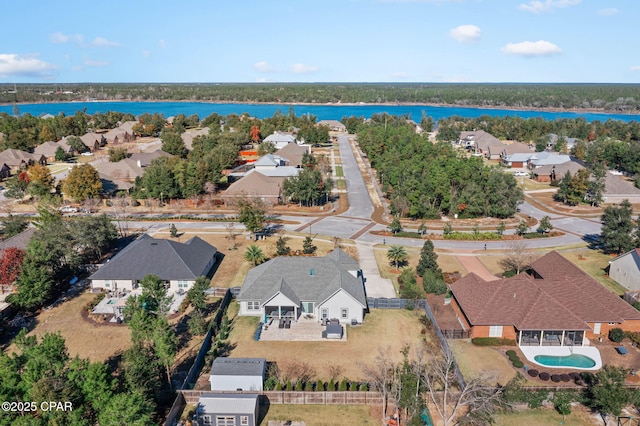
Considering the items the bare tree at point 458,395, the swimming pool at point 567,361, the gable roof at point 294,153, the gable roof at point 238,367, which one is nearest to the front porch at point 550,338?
the swimming pool at point 567,361

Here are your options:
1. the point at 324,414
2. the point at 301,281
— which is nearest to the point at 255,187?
the point at 301,281

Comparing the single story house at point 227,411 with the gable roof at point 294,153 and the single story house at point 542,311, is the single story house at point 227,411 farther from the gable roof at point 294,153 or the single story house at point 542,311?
the gable roof at point 294,153

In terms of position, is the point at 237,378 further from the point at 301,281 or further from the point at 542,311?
the point at 542,311

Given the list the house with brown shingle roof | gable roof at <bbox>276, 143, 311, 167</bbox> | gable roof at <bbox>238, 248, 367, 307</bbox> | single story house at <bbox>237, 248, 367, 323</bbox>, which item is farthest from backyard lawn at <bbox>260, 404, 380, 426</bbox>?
gable roof at <bbox>276, 143, 311, 167</bbox>

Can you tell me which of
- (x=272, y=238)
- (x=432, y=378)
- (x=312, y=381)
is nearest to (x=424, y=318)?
(x=432, y=378)

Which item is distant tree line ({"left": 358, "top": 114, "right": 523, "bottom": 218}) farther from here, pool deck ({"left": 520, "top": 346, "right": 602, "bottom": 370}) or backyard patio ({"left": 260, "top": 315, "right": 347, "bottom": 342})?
pool deck ({"left": 520, "top": 346, "right": 602, "bottom": 370})

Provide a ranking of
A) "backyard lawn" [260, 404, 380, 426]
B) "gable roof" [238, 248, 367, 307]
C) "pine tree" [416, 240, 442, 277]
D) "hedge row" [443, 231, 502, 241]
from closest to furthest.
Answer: "backyard lawn" [260, 404, 380, 426]
"gable roof" [238, 248, 367, 307]
"pine tree" [416, 240, 442, 277]
"hedge row" [443, 231, 502, 241]
